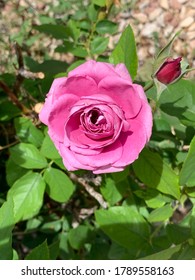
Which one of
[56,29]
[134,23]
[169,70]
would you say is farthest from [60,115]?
[134,23]

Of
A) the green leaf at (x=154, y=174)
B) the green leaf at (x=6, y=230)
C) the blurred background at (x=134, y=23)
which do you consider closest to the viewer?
the green leaf at (x=6, y=230)

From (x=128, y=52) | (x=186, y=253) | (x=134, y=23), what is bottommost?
(x=134, y=23)

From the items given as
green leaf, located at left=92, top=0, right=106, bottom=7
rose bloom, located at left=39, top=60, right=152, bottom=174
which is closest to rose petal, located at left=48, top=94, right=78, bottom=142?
rose bloom, located at left=39, top=60, right=152, bottom=174

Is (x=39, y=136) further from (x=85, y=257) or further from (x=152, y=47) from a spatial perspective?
(x=152, y=47)

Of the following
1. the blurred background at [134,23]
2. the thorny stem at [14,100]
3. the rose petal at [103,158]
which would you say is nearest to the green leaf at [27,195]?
the thorny stem at [14,100]

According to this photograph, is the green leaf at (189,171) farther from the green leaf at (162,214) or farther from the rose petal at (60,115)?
the rose petal at (60,115)

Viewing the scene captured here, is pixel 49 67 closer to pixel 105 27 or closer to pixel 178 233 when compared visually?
pixel 105 27
